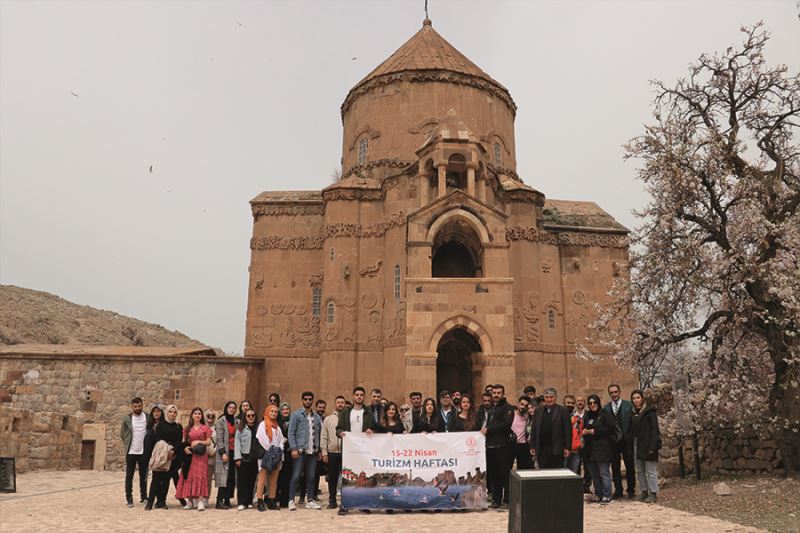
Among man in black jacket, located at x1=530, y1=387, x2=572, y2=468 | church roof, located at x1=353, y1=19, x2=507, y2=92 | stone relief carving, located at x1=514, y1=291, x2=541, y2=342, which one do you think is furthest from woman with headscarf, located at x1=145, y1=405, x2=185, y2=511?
church roof, located at x1=353, y1=19, x2=507, y2=92

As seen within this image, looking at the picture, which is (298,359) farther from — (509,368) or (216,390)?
(509,368)

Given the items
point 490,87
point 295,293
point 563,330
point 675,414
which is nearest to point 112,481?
point 295,293

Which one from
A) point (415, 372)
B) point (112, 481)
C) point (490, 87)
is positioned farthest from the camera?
point (490, 87)

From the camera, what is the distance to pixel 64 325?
3884 centimetres

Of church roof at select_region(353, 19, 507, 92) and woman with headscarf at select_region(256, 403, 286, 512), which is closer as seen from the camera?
woman with headscarf at select_region(256, 403, 286, 512)

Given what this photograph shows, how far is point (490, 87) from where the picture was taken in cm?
2570

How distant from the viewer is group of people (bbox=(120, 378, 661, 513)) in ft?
32.9

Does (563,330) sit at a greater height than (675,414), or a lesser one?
greater

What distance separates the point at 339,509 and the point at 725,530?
210 inches

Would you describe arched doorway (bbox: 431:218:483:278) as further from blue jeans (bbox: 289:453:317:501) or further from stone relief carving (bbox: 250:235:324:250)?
blue jeans (bbox: 289:453:317:501)

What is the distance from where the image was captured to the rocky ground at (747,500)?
818 cm

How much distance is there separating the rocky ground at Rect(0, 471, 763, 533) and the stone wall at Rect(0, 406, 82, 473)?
13.5ft

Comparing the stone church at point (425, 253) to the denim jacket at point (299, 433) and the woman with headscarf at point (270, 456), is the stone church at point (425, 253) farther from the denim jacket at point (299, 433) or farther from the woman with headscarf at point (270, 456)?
the woman with headscarf at point (270, 456)

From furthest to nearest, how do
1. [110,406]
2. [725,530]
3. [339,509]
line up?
[110,406] < [339,509] < [725,530]
